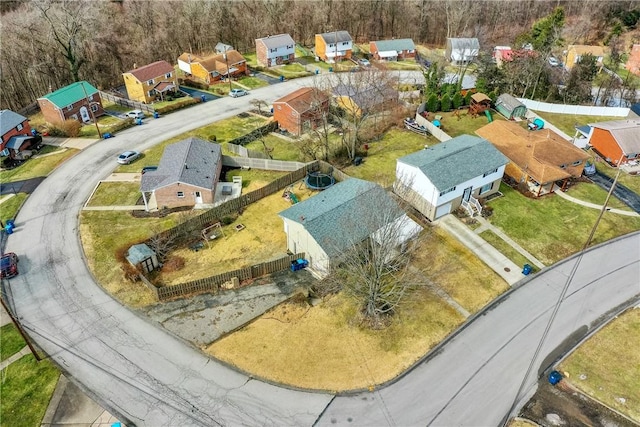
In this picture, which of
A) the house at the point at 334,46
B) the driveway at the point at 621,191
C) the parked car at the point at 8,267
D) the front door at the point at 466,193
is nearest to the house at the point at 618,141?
the driveway at the point at 621,191

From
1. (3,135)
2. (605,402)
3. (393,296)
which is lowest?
(605,402)

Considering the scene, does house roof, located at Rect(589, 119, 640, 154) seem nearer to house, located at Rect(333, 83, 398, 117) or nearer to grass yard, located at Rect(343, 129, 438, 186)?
grass yard, located at Rect(343, 129, 438, 186)

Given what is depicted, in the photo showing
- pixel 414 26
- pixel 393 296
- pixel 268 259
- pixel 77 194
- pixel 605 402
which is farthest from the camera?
pixel 414 26

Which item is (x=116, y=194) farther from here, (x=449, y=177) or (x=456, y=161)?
(x=456, y=161)

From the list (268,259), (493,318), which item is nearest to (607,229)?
(493,318)

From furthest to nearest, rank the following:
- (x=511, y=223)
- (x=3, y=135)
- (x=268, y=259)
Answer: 1. (x=3, y=135)
2. (x=511, y=223)
3. (x=268, y=259)

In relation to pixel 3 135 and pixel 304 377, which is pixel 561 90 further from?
pixel 3 135

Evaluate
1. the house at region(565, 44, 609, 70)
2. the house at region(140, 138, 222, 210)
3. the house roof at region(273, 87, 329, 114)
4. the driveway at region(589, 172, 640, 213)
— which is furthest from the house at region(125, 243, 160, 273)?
the house at region(565, 44, 609, 70)

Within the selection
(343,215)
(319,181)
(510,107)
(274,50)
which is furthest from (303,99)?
(510,107)
